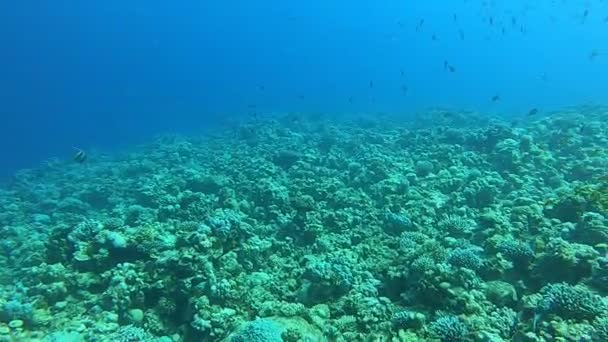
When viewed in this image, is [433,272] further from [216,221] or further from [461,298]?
[216,221]

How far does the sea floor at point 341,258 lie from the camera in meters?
7.50

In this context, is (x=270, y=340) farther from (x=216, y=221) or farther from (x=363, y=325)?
(x=216, y=221)

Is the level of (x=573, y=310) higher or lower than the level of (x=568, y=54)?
lower

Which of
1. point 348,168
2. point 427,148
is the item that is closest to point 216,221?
point 348,168

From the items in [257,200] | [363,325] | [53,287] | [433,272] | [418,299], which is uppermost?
[257,200]

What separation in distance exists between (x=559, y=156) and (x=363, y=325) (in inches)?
545

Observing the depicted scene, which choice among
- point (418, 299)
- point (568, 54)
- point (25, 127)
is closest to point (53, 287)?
point (418, 299)

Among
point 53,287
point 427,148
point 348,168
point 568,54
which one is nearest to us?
point 53,287

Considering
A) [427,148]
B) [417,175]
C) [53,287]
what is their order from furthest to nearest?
[427,148] < [417,175] < [53,287]

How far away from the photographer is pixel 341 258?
9.68 metres

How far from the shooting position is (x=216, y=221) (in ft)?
33.3

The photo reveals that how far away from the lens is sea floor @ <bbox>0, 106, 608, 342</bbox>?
295 inches

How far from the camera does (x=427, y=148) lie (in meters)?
20.0

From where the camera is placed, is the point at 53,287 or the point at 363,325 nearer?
the point at 363,325
